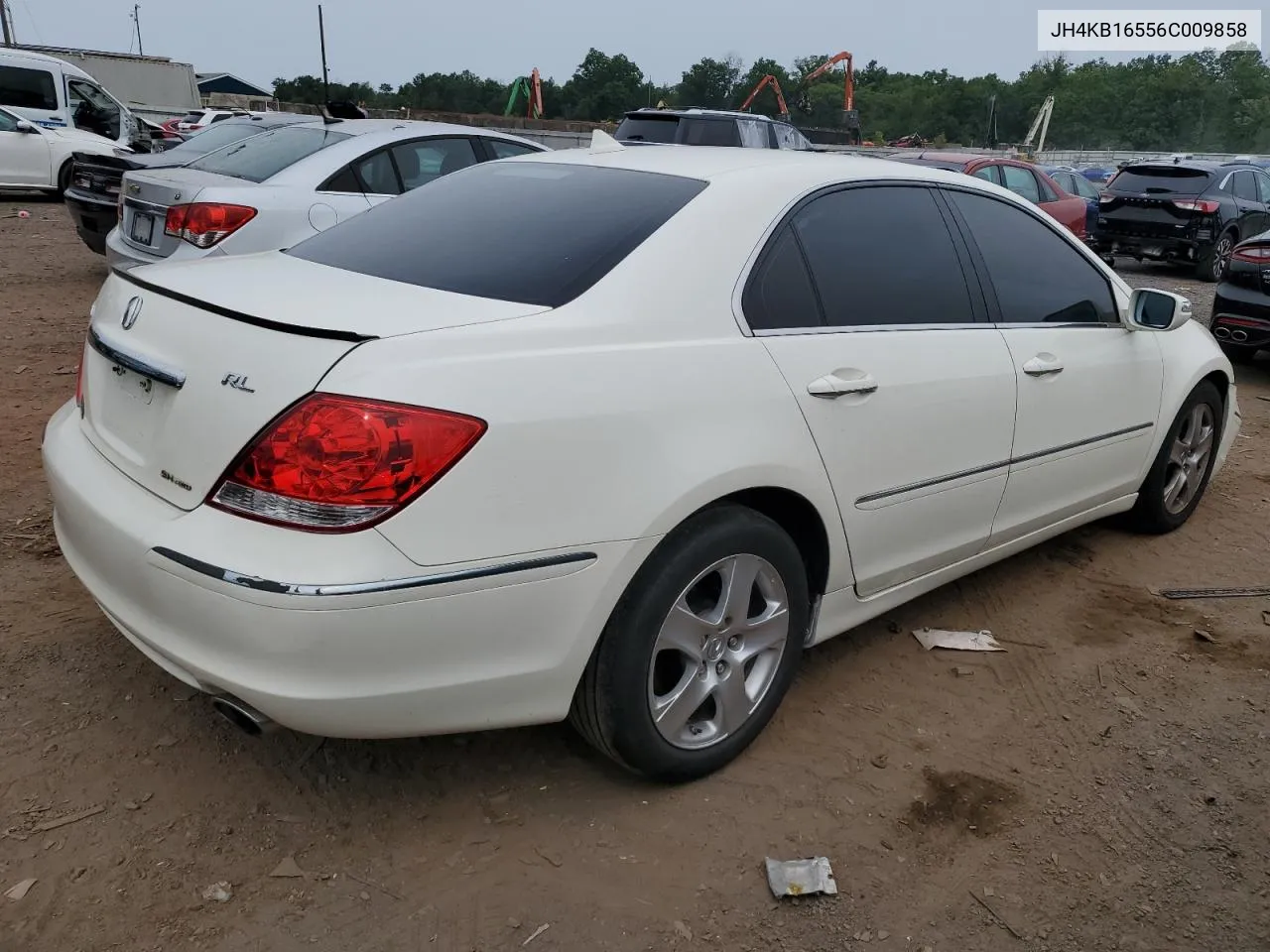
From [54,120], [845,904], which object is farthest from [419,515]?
[54,120]

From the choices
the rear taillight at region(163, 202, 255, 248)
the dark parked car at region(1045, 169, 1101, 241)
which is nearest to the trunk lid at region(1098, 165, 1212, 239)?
the dark parked car at region(1045, 169, 1101, 241)

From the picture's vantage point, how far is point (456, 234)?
9.70 feet

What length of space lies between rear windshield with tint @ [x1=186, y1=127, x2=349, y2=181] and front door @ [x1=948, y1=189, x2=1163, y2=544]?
498 centimetres

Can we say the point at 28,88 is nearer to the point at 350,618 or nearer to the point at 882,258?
the point at 882,258

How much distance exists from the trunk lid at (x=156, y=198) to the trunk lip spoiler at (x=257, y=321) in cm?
428

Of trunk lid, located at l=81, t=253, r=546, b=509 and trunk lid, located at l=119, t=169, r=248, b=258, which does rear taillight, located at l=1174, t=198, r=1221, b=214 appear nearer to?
trunk lid, located at l=119, t=169, r=248, b=258

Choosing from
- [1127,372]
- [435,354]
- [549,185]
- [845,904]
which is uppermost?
[549,185]

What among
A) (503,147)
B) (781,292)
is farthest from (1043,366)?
(503,147)

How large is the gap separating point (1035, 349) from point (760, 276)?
4.14ft

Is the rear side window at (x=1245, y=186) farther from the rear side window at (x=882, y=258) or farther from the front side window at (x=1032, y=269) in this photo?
the rear side window at (x=882, y=258)

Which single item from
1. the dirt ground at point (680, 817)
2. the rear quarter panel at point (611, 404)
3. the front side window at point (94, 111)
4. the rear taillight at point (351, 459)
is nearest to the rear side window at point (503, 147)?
the dirt ground at point (680, 817)

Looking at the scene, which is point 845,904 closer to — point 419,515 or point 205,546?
point 419,515

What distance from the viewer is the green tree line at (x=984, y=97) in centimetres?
6681

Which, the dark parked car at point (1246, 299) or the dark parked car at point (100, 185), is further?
the dark parked car at point (100, 185)
